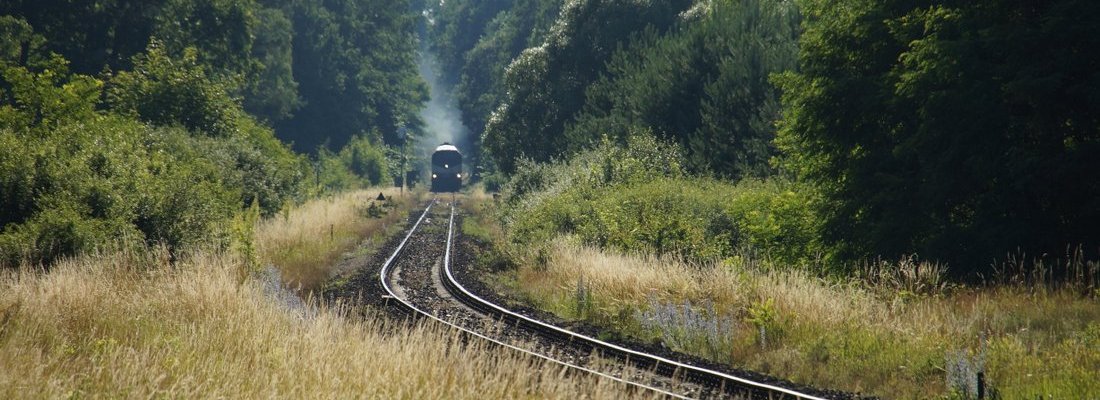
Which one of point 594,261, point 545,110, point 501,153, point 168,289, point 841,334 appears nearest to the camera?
point 841,334

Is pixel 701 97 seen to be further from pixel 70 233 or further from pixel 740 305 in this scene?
pixel 70 233

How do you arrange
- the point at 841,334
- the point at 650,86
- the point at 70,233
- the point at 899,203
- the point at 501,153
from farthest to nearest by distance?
1. the point at 501,153
2. the point at 650,86
3. the point at 899,203
4. the point at 70,233
5. the point at 841,334

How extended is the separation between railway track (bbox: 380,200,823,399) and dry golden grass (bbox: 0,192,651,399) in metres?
0.74

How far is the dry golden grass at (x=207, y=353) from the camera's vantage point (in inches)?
304

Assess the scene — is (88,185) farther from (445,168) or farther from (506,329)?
(445,168)

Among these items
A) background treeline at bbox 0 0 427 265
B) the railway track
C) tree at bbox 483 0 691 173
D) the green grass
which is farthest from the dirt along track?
tree at bbox 483 0 691 173

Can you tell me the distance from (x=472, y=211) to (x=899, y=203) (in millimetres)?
41152

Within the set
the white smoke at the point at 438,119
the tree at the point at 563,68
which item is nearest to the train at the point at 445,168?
the tree at the point at 563,68

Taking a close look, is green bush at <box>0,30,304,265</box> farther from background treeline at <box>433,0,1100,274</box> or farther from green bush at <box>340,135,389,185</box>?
green bush at <box>340,135,389,185</box>

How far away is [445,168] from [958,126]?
66557 millimetres

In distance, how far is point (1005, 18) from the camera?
1438cm

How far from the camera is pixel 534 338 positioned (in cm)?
1366

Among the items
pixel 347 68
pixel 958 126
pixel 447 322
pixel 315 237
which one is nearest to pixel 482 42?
pixel 347 68

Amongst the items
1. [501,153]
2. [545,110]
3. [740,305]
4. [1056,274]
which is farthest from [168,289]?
[501,153]
